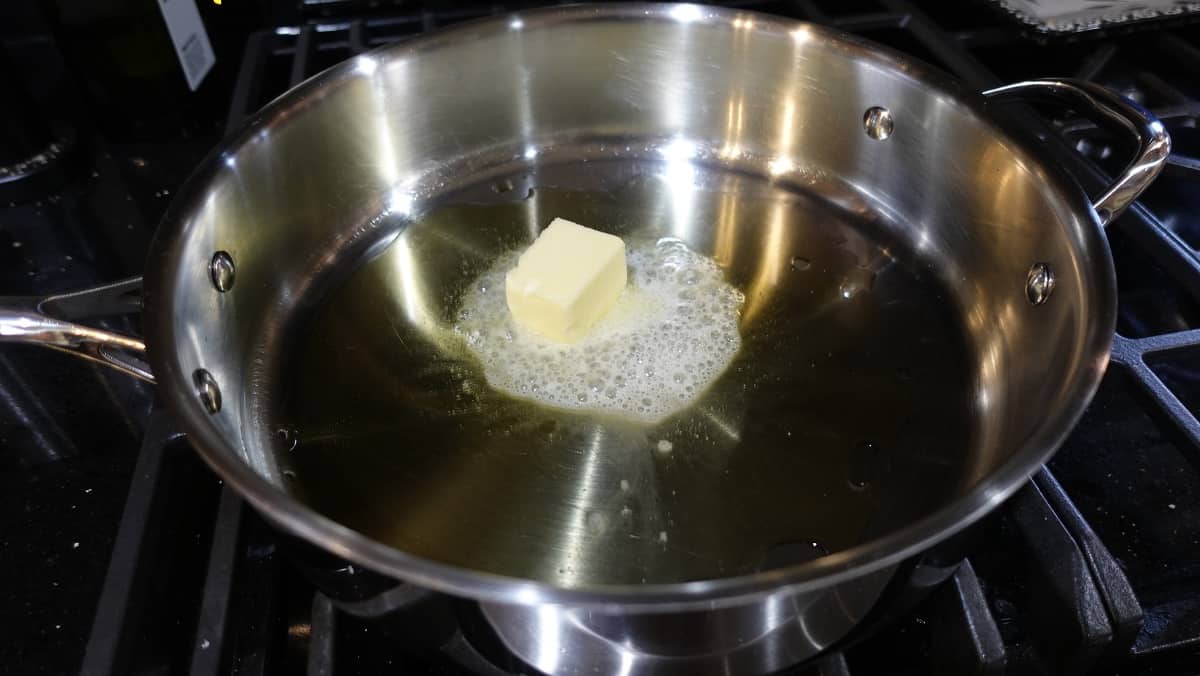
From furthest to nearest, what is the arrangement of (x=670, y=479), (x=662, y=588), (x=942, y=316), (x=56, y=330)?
(x=942, y=316), (x=670, y=479), (x=56, y=330), (x=662, y=588)

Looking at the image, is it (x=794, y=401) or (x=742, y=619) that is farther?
(x=794, y=401)

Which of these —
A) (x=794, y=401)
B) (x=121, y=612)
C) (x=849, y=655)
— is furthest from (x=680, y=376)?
(x=121, y=612)

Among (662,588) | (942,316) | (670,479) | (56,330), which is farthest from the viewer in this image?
(942,316)

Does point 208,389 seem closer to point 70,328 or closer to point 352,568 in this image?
point 70,328

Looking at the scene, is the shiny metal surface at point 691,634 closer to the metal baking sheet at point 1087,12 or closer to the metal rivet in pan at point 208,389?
the metal rivet in pan at point 208,389

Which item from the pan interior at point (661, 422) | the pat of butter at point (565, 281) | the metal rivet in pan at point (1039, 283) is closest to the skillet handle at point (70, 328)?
the pan interior at point (661, 422)

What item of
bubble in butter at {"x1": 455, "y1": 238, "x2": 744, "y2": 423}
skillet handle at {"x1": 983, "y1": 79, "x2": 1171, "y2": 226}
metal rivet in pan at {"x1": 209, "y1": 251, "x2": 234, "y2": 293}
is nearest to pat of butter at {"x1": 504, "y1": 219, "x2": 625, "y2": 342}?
bubble in butter at {"x1": 455, "y1": 238, "x2": 744, "y2": 423}

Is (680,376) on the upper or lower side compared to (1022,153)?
lower

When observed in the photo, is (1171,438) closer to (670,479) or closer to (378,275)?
(670,479)
